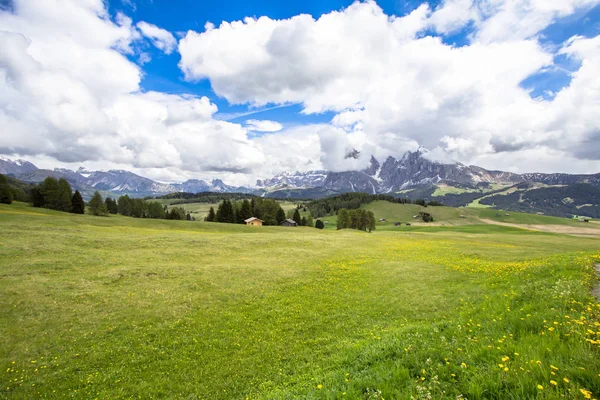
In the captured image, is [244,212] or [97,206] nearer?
[97,206]

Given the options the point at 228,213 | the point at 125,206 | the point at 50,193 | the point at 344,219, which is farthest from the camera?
the point at 125,206

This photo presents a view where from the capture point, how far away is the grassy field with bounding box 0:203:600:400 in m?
7.11

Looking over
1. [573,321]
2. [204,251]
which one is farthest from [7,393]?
[204,251]

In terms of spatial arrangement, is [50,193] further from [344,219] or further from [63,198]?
[344,219]

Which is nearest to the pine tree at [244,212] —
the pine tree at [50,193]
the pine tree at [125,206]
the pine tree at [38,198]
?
the pine tree at [50,193]

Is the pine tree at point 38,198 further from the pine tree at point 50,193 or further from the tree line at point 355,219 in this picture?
the tree line at point 355,219

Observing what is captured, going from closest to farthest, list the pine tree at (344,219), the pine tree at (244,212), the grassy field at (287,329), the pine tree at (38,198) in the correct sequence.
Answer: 1. the grassy field at (287,329)
2. the pine tree at (38,198)
3. the pine tree at (244,212)
4. the pine tree at (344,219)

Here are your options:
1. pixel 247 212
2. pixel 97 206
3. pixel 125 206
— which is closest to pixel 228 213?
pixel 247 212

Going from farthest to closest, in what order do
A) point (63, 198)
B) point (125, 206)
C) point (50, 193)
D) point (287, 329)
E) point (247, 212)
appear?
point (125, 206), point (247, 212), point (63, 198), point (50, 193), point (287, 329)

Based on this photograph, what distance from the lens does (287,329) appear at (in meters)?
16.0

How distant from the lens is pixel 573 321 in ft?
27.3

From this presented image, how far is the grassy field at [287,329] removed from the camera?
711 cm

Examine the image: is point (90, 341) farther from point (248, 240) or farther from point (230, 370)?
point (248, 240)

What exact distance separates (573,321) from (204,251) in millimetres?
37104
